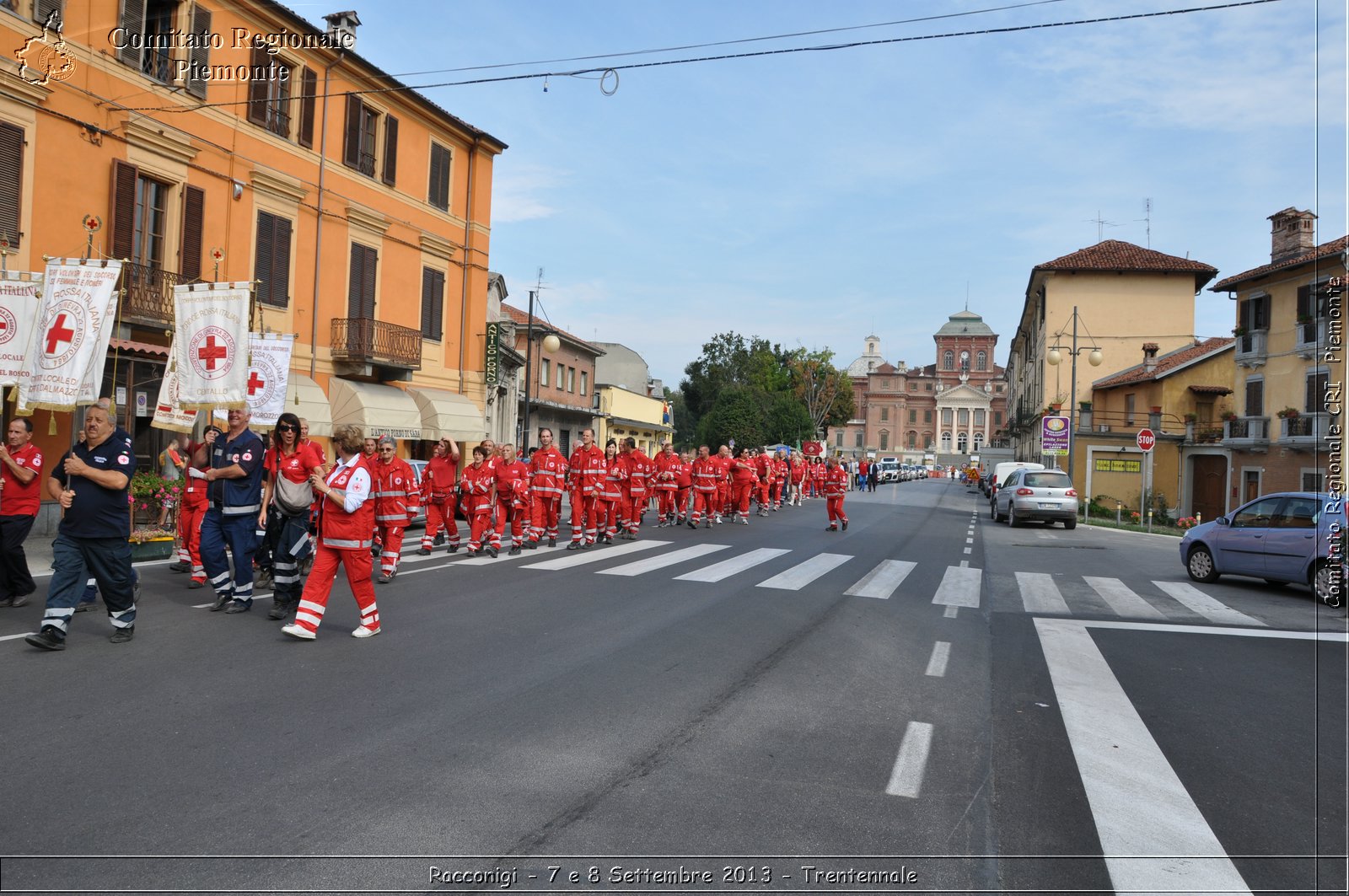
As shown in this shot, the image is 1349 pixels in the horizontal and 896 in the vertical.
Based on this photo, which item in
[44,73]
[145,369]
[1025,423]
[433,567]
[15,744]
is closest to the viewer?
[15,744]

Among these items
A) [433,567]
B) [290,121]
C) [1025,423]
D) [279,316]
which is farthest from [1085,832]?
[1025,423]

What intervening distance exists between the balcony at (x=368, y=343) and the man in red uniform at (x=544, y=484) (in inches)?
424

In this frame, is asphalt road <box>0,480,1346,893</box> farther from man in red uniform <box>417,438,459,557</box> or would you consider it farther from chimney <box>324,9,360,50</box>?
chimney <box>324,9,360,50</box>

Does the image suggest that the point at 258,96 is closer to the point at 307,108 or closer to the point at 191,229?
the point at 307,108

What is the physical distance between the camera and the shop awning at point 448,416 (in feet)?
87.4

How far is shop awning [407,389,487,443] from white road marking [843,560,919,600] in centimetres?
1559

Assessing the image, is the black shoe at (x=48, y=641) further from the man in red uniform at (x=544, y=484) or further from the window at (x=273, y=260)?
the window at (x=273, y=260)

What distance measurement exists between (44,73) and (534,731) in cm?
1740

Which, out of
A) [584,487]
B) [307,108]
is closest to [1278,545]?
[584,487]

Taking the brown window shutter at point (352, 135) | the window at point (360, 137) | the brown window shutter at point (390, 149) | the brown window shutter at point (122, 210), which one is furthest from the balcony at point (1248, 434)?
the brown window shutter at point (122, 210)

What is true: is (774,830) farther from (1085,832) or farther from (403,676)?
(403,676)

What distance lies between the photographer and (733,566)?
44.2ft

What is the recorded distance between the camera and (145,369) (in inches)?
711

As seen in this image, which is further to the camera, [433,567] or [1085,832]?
[433,567]
